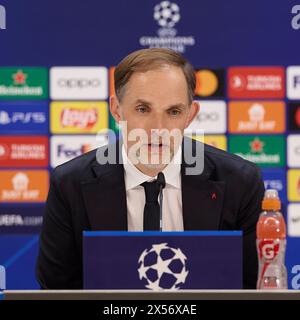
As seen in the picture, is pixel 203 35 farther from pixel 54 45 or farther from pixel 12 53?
pixel 12 53

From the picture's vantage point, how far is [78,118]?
13.3 ft

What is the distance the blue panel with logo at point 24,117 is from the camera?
4.04 m

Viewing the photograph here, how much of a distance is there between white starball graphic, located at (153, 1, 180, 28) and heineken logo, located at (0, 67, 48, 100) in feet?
2.37

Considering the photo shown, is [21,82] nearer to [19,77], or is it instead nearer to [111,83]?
[19,77]

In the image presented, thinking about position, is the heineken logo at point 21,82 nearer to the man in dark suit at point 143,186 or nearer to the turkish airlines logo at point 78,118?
the turkish airlines logo at point 78,118

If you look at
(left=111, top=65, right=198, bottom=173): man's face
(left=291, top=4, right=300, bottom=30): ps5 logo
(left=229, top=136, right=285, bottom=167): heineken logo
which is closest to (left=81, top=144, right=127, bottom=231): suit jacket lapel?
(left=111, top=65, right=198, bottom=173): man's face

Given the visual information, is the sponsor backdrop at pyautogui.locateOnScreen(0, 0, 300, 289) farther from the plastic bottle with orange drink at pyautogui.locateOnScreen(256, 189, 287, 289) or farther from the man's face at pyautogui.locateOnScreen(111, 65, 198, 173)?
the plastic bottle with orange drink at pyautogui.locateOnScreen(256, 189, 287, 289)

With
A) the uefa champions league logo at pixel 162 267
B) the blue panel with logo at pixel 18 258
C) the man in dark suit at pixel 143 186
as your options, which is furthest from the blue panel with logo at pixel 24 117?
the uefa champions league logo at pixel 162 267

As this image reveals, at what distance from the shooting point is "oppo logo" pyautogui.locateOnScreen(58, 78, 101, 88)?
403cm

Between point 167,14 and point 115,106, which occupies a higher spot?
point 167,14

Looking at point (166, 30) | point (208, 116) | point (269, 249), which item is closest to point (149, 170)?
point (269, 249)

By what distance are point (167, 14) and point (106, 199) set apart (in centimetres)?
209

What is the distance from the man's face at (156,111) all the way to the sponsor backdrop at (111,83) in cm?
183
